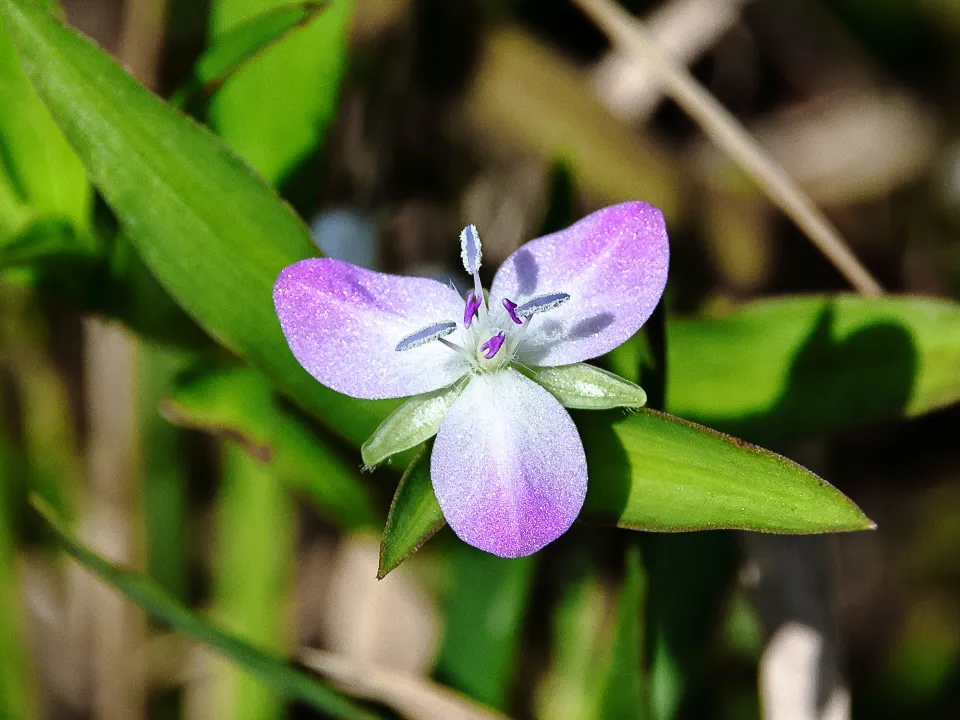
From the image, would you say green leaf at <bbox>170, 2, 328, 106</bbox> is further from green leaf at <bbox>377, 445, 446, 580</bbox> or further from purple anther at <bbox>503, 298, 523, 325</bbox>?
green leaf at <bbox>377, 445, 446, 580</bbox>

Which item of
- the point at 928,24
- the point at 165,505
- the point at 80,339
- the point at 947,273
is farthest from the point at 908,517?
the point at 80,339

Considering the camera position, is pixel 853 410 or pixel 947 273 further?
pixel 947 273

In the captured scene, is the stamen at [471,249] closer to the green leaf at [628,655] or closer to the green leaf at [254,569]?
the green leaf at [628,655]

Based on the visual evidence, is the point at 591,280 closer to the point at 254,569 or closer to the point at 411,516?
the point at 411,516

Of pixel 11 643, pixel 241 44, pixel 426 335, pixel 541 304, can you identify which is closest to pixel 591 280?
pixel 541 304

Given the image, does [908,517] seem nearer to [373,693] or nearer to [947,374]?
[947,374]

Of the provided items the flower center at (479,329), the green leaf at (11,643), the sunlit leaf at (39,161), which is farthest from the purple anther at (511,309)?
the green leaf at (11,643)
